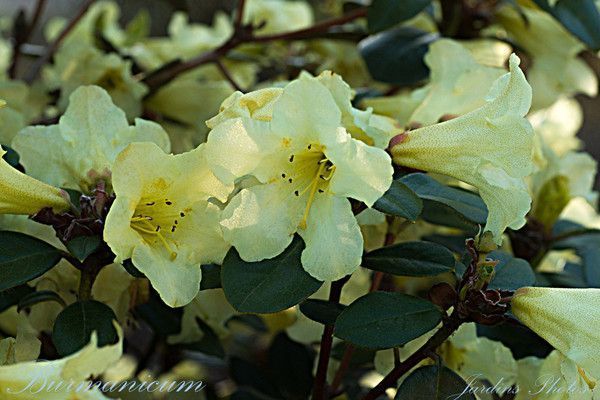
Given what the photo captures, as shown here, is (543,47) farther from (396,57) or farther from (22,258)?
(22,258)

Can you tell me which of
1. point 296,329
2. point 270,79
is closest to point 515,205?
point 296,329

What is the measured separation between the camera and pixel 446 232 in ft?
4.85

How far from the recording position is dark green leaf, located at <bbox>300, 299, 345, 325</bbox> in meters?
0.93

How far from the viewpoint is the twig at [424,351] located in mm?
894

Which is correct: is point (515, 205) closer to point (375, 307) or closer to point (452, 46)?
point (375, 307)

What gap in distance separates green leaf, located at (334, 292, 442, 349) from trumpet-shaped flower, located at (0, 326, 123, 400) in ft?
0.86

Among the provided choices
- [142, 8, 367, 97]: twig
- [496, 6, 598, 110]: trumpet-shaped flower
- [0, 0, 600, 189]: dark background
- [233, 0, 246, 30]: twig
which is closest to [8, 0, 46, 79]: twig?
[142, 8, 367, 97]: twig

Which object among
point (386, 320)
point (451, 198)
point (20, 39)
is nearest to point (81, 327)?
point (386, 320)

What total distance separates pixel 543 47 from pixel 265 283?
0.95 m

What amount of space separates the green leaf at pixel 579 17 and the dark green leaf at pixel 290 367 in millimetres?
637

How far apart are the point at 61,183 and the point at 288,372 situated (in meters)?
0.48

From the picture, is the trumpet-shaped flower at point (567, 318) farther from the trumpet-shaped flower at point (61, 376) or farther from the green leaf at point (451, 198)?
the trumpet-shaped flower at point (61, 376)

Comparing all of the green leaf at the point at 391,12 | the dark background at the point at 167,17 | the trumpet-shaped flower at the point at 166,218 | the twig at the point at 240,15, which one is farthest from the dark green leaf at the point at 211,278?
the dark background at the point at 167,17

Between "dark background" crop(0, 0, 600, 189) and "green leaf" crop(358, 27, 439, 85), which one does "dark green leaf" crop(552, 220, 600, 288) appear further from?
"dark background" crop(0, 0, 600, 189)
